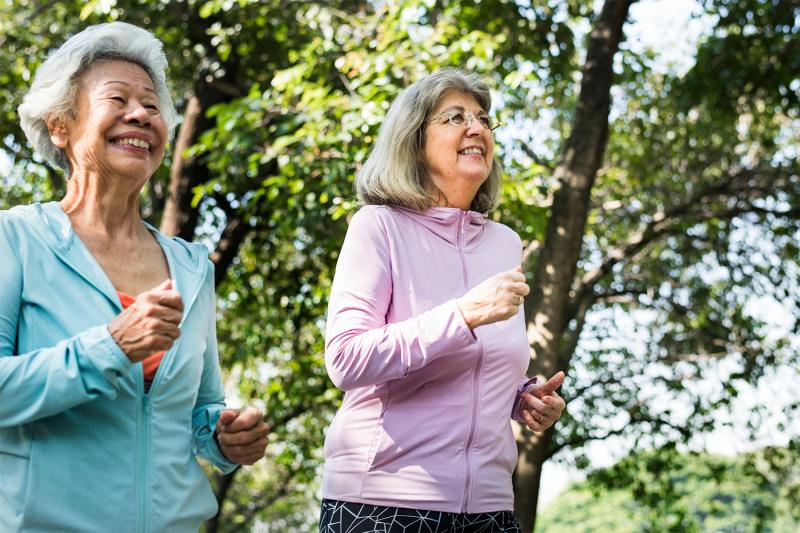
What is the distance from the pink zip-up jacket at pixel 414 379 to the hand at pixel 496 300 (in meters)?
0.04

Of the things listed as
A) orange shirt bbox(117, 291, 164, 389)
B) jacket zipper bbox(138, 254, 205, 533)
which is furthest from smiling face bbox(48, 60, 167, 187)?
jacket zipper bbox(138, 254, 205, 533)

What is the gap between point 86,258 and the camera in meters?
2.28

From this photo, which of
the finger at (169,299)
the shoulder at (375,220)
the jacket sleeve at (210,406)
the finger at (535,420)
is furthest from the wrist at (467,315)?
the finger at (169,299)

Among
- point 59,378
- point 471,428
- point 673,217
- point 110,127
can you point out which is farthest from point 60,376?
point 673,217

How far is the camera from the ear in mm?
2451

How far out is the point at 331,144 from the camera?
7000 mm

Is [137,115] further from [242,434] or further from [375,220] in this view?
[242,434]

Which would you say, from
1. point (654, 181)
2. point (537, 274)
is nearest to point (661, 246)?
point (654, 181)

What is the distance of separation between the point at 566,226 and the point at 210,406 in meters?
4.81

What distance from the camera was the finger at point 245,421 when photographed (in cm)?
230

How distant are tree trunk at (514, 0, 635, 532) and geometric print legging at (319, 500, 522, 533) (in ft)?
13.6

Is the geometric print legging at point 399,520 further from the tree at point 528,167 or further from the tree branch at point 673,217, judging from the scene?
the tree branch at point 673,217

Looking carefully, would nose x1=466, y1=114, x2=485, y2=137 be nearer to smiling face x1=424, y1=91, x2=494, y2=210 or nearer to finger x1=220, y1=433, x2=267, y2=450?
smiling face x1=424, y1=91, x2=494, y2=210

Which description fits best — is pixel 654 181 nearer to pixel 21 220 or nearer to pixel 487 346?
pixel 487 346
